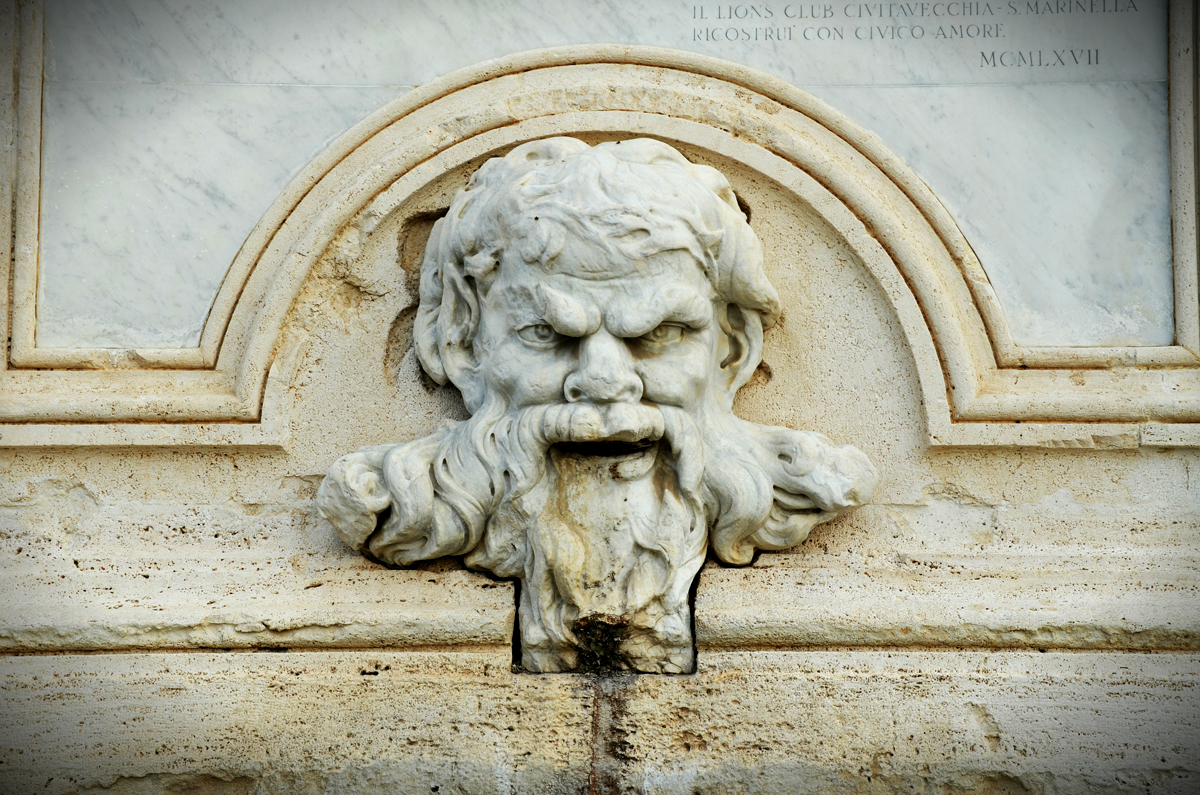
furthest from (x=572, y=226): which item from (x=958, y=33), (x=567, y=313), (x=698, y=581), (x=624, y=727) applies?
(x=958, y=33)

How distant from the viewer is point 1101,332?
9.36 ft

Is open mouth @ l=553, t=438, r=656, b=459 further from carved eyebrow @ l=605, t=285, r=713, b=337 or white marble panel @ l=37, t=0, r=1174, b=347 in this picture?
white marble panel @ l=37, t=0, r=1174, b=347

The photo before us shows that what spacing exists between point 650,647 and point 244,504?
110cm

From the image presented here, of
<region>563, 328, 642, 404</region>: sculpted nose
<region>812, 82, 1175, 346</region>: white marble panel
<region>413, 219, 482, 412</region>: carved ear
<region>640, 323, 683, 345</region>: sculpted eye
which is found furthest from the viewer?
<region>812, 82, 1175, 346</region>: white marble panel

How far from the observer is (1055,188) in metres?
2.88

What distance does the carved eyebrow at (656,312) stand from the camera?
2.48 metres

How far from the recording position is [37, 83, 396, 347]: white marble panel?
2.90m

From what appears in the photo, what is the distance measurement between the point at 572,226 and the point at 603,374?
13.8 inches

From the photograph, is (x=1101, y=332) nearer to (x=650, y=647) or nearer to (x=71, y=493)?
(x=650, y=647)

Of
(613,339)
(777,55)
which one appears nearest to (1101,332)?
(777,55)

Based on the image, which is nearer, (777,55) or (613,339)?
(613,339)

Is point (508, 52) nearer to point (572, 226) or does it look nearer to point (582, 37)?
point (582, 37)

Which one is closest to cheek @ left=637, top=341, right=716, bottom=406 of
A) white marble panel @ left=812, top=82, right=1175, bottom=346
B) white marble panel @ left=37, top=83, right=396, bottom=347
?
white marble panel @ left=812, top=82, right=1175, bottom=346

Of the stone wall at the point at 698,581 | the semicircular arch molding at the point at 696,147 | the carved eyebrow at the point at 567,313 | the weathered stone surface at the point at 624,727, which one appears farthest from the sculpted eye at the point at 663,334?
the weathered stone surface at the point at 624,727
